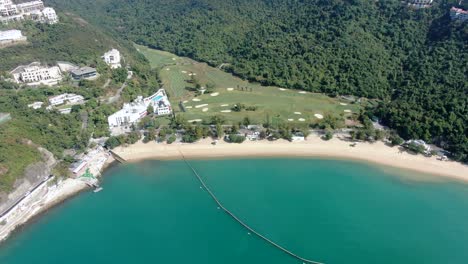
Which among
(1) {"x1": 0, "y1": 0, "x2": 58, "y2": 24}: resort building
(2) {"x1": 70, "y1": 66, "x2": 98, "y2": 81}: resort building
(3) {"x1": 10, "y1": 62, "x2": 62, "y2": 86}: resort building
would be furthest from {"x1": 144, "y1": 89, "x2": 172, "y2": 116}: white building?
(1) {"x1": 0, "y1": 0, "x2": 58, "y2": 24}: resort building

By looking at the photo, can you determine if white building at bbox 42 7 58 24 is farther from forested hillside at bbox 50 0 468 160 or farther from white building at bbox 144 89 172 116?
white building at bbox 144 89 172 116

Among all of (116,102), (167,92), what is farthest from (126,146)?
(167,92)

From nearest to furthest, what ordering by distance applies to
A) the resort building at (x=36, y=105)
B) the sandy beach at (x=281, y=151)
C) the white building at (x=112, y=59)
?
the sandy beach at (x=281, y=151), the resort building at (x=36, y=105), the white building at (x=112, y=59)

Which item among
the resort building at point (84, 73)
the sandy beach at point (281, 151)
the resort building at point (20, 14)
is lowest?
the sandy beach at point (281, 151)

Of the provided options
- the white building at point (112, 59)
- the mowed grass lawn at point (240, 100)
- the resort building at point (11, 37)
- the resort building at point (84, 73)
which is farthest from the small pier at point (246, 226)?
the resort building at point (11, 37)

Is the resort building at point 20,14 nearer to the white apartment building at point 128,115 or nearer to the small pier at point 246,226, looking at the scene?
the white apartment building at point 128,115

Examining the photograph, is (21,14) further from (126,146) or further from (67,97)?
(126,146)

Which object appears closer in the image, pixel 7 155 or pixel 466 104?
pixel 7 155
